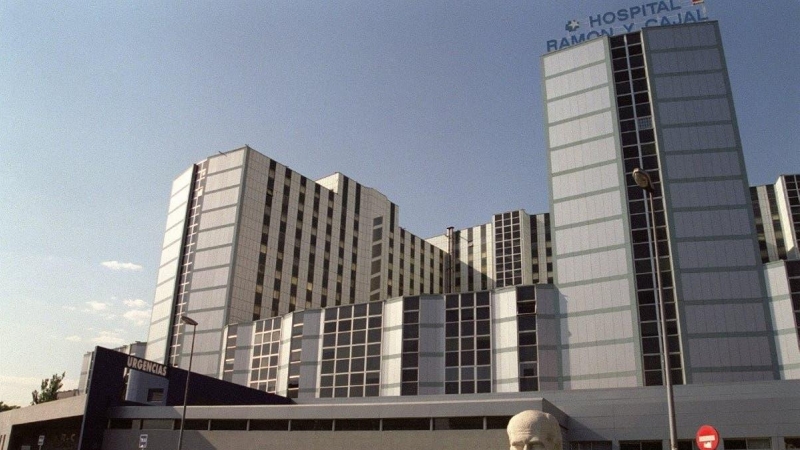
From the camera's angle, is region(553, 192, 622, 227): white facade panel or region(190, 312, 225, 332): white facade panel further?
region(190, 312, 225, 332): white facade panel

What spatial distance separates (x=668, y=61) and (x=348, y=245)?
54.7m

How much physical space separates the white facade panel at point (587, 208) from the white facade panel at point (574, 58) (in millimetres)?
16168

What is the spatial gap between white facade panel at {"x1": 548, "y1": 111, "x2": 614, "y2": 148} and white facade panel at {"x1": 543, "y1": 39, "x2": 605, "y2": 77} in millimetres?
6969

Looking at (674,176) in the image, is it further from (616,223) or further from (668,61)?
(668,61)

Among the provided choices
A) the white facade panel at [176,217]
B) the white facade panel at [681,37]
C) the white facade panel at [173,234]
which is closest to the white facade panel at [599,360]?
the white facade panel at [681,37]

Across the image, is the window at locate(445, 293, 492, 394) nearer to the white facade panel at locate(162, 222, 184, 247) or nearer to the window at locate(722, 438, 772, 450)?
the window at locate(722, 438, 772, 450)

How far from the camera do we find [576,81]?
73375 millimetres

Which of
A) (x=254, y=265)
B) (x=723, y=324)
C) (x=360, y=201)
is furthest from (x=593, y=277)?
(x=360, y=201)

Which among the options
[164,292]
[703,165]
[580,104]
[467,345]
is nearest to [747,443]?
[467,345]

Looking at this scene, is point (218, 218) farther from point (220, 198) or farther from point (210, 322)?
point (210, 322)

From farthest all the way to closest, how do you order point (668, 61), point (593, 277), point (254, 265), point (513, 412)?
point (254, 265) → point (668, 61) → point (593, 277) → point (513, 412)

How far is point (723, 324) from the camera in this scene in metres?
58.6

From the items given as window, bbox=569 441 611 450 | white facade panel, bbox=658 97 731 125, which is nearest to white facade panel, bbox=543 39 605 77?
white facade panel, bbox=658 97 731 125

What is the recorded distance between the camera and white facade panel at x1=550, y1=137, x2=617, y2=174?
6812 centimetres
